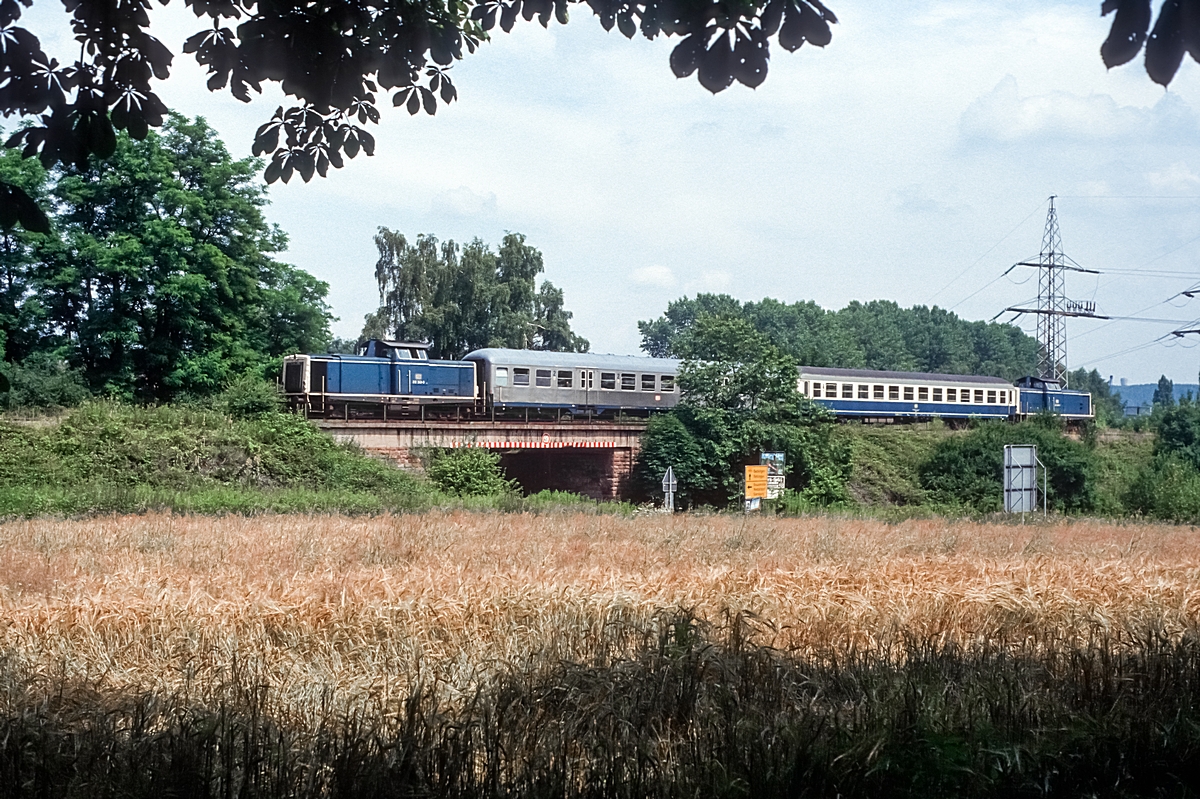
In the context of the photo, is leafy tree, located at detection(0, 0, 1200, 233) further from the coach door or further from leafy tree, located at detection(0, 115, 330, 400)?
the coach door

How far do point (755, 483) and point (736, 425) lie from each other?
38.6 ft

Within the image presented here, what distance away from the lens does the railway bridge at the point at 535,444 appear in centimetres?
3750

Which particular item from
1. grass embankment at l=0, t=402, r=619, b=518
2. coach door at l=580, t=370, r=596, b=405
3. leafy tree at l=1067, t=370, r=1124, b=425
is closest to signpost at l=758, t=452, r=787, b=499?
grass embankment at l=0, t=402, r=619, b=518

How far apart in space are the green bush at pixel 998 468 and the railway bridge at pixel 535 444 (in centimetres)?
1396

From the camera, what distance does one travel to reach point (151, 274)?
3588cm

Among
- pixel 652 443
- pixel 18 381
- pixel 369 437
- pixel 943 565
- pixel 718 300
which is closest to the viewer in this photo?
pixel 943 565

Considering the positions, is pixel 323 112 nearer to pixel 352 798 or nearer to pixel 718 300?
pixel 352 798

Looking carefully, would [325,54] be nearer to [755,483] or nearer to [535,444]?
[755,483]

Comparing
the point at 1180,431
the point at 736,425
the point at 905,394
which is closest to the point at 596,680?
the point at 736,425

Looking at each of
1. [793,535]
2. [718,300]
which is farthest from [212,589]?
[718,300]

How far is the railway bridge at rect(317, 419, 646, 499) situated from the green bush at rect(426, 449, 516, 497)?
0.57 metres

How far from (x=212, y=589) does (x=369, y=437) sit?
28.0 meters

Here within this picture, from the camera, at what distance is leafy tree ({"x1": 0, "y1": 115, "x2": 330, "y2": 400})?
35062 millimetres

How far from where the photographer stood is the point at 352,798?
4.28 metres
